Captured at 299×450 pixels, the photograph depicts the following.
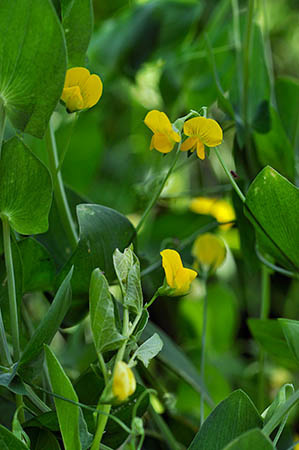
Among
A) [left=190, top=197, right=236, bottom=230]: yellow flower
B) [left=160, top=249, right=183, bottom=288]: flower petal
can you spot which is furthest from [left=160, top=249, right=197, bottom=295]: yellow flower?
[left=190, top=197, right=236, bottom=230]: yellow flower

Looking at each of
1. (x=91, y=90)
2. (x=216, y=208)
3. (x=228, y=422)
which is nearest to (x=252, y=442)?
(x=228, y=422)

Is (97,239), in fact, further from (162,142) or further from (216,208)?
(216,208)

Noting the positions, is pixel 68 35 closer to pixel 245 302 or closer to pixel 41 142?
pixel 41 142

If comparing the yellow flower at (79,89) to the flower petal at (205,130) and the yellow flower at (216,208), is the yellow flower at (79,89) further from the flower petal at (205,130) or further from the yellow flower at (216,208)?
the yellow flower at (216,208)

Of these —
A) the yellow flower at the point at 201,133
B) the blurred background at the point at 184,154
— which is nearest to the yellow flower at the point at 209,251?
the blurred background at the point at 184,154

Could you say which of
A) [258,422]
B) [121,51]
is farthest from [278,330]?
[121,51]

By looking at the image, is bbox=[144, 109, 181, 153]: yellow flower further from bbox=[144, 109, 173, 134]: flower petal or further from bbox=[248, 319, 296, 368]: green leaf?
bbox=[248, 319, 296, 368]: green leaf
